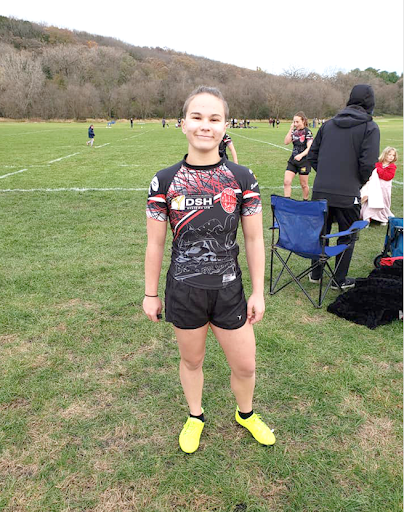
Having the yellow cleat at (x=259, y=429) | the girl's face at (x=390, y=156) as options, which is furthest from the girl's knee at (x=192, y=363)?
the girl's face at (x=390, y=156)

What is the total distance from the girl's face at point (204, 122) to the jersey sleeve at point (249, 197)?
0.23 m

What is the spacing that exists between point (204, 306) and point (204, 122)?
90cm

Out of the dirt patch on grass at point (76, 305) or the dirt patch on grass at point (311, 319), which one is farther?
the dirt patch on grass at point (76, 305)

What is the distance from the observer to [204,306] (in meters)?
1.94

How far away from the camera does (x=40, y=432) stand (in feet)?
8.13

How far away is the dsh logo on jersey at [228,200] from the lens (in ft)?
5.87

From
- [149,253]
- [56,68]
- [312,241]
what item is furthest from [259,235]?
[56,68]

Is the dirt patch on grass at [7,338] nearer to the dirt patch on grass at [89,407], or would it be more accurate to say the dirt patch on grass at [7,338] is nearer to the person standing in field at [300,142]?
the dirt patch on grass at [89,407]

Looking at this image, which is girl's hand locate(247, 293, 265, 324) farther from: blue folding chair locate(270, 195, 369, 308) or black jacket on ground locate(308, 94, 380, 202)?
black jacket on ground locate(308, 94, 380, 202)

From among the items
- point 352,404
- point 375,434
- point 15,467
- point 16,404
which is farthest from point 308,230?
point 15,467

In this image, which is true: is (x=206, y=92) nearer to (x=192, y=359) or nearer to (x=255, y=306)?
(x=255, y=306)

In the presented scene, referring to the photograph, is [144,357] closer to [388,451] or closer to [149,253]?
[149,253]

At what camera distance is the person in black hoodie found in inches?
155

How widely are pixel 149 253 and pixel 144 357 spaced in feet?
5.08
